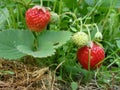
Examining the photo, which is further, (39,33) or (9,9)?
(9,9)

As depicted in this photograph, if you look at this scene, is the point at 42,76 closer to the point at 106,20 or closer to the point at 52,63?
the point at 52,63

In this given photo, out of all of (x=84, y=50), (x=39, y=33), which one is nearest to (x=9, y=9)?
(x=39, y=33)

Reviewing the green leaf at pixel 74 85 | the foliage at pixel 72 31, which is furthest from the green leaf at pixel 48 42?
the green leaf at pixel 74 85

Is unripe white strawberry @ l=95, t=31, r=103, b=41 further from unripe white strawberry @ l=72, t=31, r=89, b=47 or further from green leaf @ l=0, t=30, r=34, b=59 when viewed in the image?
green leaf @ l=0, t=30, r=34, b=59

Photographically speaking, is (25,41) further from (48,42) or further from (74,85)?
(74,85)

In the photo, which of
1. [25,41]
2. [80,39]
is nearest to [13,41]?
[25,41]
